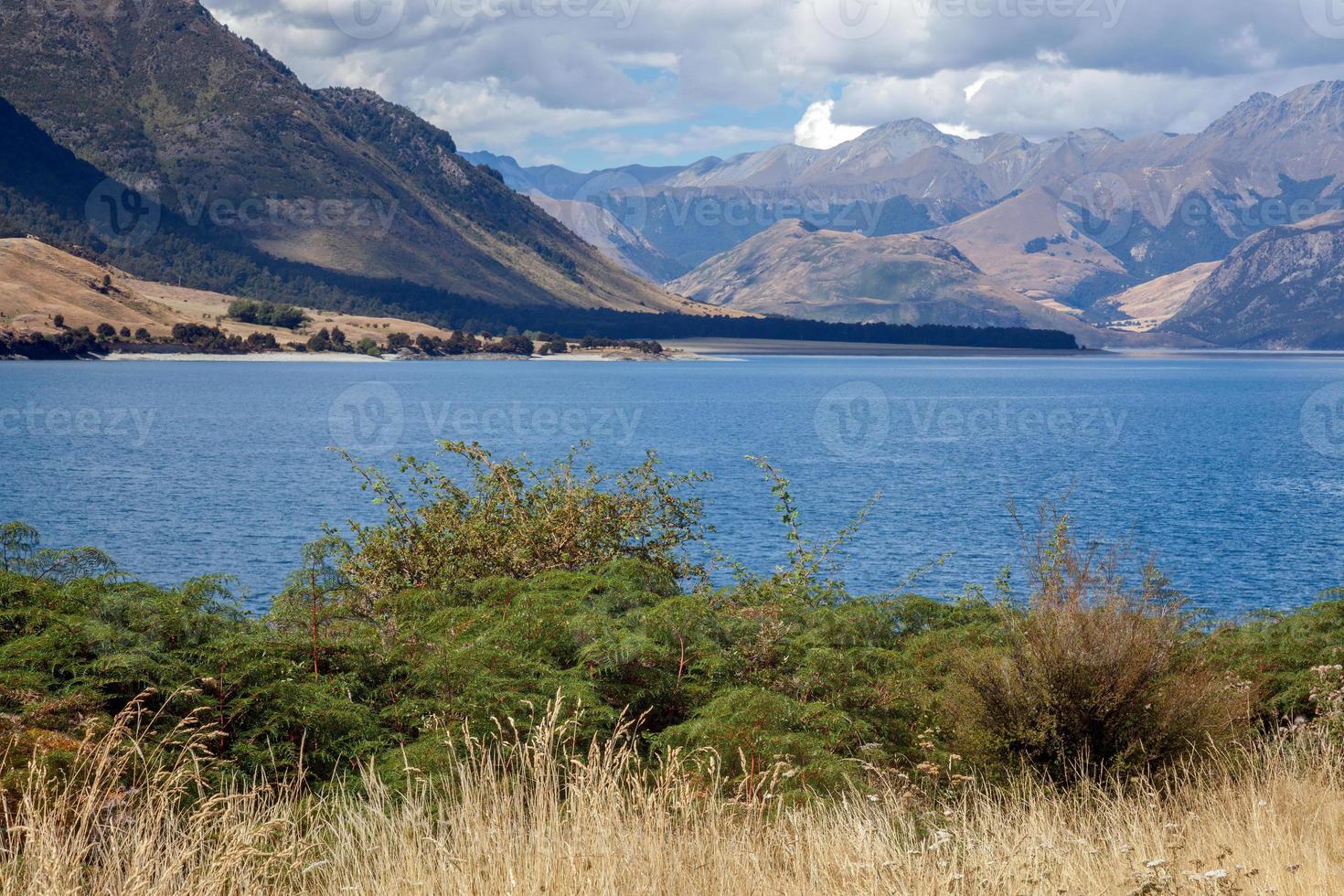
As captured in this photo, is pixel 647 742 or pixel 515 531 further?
pixel 515 531

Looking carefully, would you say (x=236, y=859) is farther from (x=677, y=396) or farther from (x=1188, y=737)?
(x=677, y=396)

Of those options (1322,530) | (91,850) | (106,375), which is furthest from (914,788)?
(106,375)
